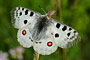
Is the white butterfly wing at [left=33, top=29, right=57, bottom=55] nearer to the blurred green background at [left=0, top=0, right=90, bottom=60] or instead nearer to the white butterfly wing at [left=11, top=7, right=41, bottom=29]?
the white butterfly wing at [left=11, top=7, right=41, bottom=29]

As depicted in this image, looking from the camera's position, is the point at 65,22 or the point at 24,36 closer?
the point at 24,36

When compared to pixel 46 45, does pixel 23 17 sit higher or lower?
higher

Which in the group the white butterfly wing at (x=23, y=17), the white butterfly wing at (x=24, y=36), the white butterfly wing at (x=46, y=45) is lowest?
the white butterfly wing at (x=46, y=45)

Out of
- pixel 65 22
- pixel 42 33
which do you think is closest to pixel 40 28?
pixel 42 33

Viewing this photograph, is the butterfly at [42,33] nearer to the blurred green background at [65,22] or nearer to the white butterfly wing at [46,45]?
the white butterfly wing at [46,45]

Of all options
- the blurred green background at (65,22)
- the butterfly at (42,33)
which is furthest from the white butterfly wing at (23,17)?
the blurred green background at (65,22)

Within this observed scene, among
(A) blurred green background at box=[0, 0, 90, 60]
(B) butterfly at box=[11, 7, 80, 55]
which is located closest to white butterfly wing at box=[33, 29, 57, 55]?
(B) butterfly at box=[11, 7, 80, 55]

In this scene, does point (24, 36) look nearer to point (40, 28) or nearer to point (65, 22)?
point (40, 28)
